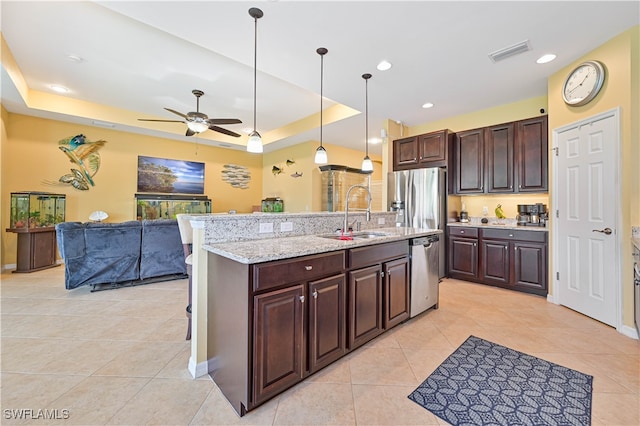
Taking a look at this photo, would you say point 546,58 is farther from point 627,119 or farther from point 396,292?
point 396,292

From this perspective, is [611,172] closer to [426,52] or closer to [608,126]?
[608,126]

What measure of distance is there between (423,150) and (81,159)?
6.76 meters

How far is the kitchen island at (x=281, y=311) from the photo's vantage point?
1.43 metres

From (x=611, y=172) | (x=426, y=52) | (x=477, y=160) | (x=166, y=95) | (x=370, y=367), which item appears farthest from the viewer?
(x=166, y=95)

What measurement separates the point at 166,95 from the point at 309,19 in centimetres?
333

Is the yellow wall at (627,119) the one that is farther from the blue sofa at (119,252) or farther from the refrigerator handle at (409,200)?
the blue sofa at (119,252)

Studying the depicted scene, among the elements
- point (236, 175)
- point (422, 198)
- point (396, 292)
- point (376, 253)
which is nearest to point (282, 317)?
point (376, 253)

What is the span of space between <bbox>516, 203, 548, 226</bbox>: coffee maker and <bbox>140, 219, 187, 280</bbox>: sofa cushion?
208 inches

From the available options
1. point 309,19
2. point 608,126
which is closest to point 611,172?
point 608,126

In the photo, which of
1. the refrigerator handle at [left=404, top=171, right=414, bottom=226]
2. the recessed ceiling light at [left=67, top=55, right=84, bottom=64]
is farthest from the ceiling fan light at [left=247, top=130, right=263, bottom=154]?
the refrigerator handle at [left=404, top=171, right=414, bottom=226]

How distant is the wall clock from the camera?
2.64m

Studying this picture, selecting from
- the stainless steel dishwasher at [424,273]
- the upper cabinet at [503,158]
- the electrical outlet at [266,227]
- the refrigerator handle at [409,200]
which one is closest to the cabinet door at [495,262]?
the upper cabinet at [503,158]

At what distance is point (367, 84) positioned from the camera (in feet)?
11.5

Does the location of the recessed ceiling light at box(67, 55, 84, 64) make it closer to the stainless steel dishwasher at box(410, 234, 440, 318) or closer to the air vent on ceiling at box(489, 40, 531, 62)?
the stainless steel dishwasher at box(410, 234, 440, 318)
